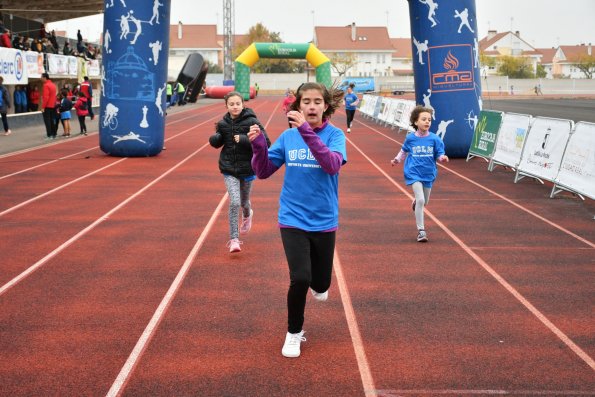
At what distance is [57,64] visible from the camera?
32.8 meters

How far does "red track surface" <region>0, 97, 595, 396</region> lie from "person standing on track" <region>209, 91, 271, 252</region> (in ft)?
1.84

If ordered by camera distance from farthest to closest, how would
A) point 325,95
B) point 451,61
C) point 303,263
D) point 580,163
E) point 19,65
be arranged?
point 19,65 < point 451,61 < point 580,163 < point 303,263 < point 325,95

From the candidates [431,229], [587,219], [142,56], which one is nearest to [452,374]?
[431,229]

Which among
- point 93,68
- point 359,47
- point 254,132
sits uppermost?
point 359,47

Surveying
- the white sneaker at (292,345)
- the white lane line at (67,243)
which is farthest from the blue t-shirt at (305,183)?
the white lane line at (67,243)

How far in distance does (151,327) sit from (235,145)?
2.89m

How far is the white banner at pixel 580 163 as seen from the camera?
37.4 feet

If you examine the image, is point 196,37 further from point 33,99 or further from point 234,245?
point 234,245

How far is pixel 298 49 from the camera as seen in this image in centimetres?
4662

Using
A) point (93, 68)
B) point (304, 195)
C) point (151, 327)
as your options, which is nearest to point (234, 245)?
point (151, 327)

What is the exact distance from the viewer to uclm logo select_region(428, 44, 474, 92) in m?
18.4

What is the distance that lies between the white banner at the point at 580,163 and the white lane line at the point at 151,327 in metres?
6.06

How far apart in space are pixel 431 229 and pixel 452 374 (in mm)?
5256

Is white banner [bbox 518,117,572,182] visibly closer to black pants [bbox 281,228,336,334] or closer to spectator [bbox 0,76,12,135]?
black pants [bbox 281,228,336,334]
